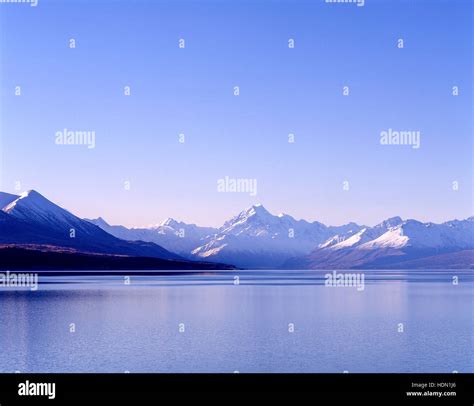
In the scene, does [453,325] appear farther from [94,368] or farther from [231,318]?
[94,368]

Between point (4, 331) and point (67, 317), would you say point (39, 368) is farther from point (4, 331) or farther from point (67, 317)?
point (67, 317)

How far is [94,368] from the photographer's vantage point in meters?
41.7

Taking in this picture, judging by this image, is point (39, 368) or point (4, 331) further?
point (4, 331)

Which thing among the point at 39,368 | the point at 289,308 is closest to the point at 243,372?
the point at 39,368

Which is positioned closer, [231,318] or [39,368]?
[39,368]
